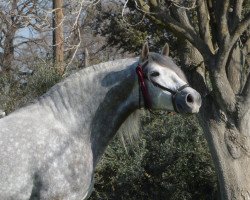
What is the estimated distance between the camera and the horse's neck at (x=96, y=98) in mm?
4512

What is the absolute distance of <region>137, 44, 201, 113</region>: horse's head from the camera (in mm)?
4328

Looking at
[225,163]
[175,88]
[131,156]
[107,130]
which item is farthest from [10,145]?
[131,156]

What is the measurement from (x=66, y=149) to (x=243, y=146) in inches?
201

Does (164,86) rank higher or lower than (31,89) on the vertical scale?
higher

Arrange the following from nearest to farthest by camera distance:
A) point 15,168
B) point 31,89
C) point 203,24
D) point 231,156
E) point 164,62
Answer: point 15,168
point 164,62
point 231,156
point 203,24
point 31,89

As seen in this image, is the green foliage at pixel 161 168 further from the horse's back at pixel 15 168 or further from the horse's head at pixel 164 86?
the horse's back at pixel 15 168

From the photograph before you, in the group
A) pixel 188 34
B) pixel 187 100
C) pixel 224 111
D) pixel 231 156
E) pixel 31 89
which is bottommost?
pixel 31 89

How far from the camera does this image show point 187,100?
4312mm

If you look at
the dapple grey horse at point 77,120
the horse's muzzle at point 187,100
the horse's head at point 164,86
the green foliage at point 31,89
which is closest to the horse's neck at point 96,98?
the dapple grey horse at point 77,120

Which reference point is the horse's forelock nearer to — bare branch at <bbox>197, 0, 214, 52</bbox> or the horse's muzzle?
the horse's muzzle

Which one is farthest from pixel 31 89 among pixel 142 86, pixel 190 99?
pixel 190 99

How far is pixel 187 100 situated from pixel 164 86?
0.23m

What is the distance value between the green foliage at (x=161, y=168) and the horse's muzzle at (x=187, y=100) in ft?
19.0

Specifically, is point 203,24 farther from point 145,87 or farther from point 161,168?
point 145,87
